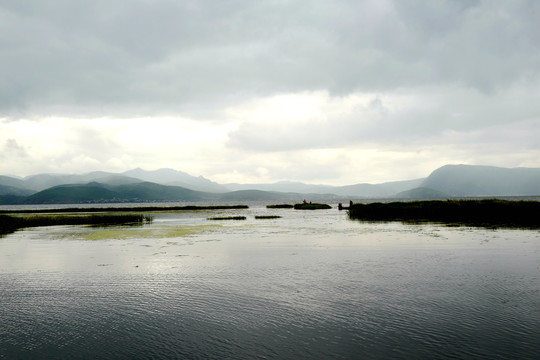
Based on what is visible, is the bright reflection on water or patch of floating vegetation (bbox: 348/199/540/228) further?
patch of floating vegetation (bbox: 348/199/540/228)

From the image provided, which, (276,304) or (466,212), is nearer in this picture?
(276,304)

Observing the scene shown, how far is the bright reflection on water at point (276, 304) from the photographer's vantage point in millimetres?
13836

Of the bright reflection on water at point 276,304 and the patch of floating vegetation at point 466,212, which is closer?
the bright reflection on water at point 276,304

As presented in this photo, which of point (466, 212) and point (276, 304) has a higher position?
point (466, 212)

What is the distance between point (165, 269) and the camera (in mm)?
28078

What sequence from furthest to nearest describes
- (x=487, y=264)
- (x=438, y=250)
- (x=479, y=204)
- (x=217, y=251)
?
(x=479, y=204) < (x=217, y=251) < (x=438, y=250) < (x=487, y=264)

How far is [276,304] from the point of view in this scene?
18.9m

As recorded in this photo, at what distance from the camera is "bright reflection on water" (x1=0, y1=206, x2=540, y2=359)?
13.8m

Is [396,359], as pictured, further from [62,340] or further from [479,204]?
[479,204]

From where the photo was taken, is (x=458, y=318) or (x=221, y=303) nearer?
(x=458, y=318)

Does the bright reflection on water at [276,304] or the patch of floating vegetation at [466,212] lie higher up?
the patch of floating vegetation at [466,212]

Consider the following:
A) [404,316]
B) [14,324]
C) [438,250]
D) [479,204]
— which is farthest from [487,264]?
[479,204]

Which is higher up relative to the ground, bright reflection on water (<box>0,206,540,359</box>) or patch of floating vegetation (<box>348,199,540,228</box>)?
patch of floating vegetation (<box>348,199,540,228</box>)

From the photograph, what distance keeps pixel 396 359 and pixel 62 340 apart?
1336 cm
